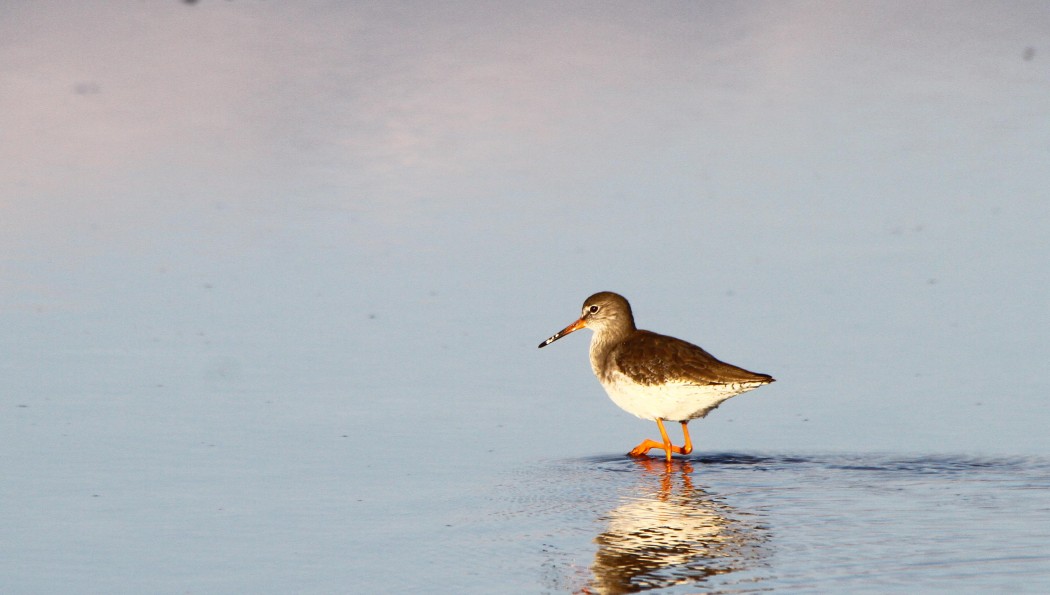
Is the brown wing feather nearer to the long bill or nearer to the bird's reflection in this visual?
the long bill

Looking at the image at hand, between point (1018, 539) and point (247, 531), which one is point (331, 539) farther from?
point (1018, 539)

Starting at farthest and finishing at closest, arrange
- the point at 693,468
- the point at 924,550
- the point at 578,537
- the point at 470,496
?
the point at 693,468, the point at 470,496, the point at 578,537, the point at 924,550

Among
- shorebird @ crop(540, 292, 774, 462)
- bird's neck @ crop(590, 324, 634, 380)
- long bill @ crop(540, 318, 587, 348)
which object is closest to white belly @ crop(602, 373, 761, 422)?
shorebird @ crop(540, 292, 774, 462)

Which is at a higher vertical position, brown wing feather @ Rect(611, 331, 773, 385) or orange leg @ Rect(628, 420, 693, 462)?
brown wing feather @ Rect(611, 331, 773, 385)

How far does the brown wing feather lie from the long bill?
40.5 inches

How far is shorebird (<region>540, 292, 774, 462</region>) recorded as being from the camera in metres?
12.8

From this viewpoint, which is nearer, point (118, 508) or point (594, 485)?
point (118, 508)

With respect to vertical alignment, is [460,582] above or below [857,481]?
below

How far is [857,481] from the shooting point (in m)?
11.0

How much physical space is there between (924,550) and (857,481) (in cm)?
213

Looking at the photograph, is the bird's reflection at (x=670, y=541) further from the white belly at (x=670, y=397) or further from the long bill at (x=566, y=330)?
the long bill at (x=566, y=330)

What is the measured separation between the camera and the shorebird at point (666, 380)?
12.8 metres

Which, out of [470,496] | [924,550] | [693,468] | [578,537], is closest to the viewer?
[924,550]

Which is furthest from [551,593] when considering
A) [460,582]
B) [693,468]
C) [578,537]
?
[693,468]
